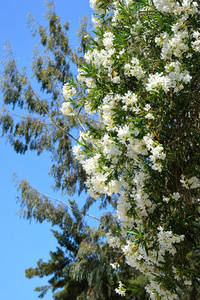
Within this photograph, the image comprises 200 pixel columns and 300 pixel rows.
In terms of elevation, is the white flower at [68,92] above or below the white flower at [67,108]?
above

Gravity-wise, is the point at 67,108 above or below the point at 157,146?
above

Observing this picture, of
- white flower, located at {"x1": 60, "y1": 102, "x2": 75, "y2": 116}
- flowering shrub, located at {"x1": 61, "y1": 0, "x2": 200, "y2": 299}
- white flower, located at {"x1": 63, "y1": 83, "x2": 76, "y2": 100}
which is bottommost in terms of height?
flowering shrub, located at {"x1": 61, "y1": 0, "x2": 200, "y2": 299}

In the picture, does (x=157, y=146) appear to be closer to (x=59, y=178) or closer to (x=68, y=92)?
(x=68, y=92)

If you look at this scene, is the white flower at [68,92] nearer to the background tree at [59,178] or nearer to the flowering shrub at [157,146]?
the flowering shrub at [157,146]

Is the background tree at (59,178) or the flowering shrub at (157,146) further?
the background tree at (59,178)

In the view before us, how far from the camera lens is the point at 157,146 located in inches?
83.9

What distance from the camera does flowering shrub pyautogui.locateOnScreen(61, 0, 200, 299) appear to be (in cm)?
222

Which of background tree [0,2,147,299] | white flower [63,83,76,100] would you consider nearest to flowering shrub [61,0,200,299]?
Result: white flower [63,83,76,100]

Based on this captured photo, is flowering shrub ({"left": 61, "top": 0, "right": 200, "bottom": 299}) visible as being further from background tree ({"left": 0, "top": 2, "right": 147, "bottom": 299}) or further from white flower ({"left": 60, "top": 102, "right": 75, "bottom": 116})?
background tree ({"left": 0, "top": 2, "right": 147, "bottom": 299})

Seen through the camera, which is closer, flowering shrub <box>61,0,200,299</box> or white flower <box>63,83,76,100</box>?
flowering shrub <box>61,0,200,299</box>

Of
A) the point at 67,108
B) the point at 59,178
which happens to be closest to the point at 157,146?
the point at 67,108

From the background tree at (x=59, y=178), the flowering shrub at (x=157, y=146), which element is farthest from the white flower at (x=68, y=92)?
the background tree at (x=59, y=178)

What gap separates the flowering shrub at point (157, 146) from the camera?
2223 millimetres

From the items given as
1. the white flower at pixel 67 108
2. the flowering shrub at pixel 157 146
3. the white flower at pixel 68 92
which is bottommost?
the flowering shrub at pixel 157 146
